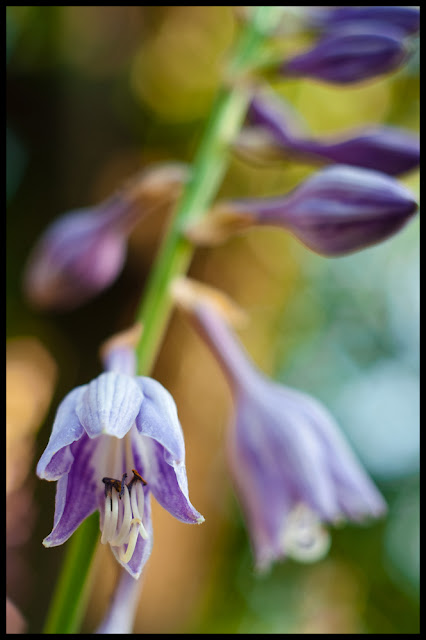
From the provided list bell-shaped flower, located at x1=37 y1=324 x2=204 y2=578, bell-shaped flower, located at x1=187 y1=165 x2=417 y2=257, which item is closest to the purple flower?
bell-shaped flower, located at x1=187 y1=165 x2=417 y2=257

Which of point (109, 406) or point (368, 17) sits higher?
point (368, 17)

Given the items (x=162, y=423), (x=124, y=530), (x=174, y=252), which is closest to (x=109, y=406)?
(x=162, y=423)

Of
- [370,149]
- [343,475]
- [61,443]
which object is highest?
[370,149]

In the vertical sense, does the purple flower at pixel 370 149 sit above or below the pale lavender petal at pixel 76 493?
above

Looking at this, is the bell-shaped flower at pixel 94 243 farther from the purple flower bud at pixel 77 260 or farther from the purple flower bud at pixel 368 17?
the purple flower bud at pixel 368 17

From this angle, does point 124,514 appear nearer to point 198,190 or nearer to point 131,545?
point 131,545

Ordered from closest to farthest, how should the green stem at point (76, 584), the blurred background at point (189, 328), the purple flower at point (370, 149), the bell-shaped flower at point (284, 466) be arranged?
the green stem at point (76, 584) → the bell-shaped flower at point (284, 466) → the purple flower at point (370, 149) → the blurred background at point (189, 328)

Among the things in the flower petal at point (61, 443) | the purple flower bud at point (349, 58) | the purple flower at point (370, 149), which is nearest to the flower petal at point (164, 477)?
the flower petal at point (61, 443)
